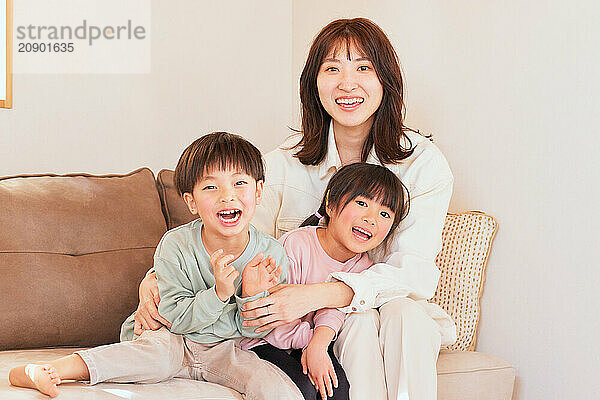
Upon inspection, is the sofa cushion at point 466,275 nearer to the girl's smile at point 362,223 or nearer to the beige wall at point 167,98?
the girl's smile at point 362,223

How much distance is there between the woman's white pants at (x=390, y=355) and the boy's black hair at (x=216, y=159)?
0.42 metres

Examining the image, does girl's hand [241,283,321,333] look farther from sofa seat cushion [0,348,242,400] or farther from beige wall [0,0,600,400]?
beige wall [0,0,600,400]

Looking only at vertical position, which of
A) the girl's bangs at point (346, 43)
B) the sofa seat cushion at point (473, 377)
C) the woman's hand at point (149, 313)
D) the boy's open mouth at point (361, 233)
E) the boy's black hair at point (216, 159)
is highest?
the girl's bangs at point (346, 43)

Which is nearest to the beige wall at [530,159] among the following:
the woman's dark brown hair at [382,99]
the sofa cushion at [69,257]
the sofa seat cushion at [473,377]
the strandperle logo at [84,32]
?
the sofa seat cushion at [473,377]

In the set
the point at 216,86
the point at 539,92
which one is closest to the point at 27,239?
the point at 216,86

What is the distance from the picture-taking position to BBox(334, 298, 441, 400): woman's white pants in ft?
5.63

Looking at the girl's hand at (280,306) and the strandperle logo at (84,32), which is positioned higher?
the strandperle logo at (84,32)

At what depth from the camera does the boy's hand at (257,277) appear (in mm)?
1677

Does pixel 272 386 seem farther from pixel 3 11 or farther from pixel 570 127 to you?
pixel 3 11

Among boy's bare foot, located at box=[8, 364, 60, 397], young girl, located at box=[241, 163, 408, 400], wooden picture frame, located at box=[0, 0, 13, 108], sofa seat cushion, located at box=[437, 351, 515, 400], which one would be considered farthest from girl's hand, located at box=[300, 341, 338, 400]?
wooden picture frame, located at box=[0, 0, 13, 108]

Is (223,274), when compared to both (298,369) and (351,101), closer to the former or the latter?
(298,369)

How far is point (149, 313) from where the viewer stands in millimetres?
1803

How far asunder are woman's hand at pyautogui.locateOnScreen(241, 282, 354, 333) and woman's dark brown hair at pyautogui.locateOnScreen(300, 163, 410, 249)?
0.22 meters

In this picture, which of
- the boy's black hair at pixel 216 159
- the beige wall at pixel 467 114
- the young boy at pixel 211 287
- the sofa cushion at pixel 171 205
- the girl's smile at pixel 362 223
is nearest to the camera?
the young boy at pixel 211 287
